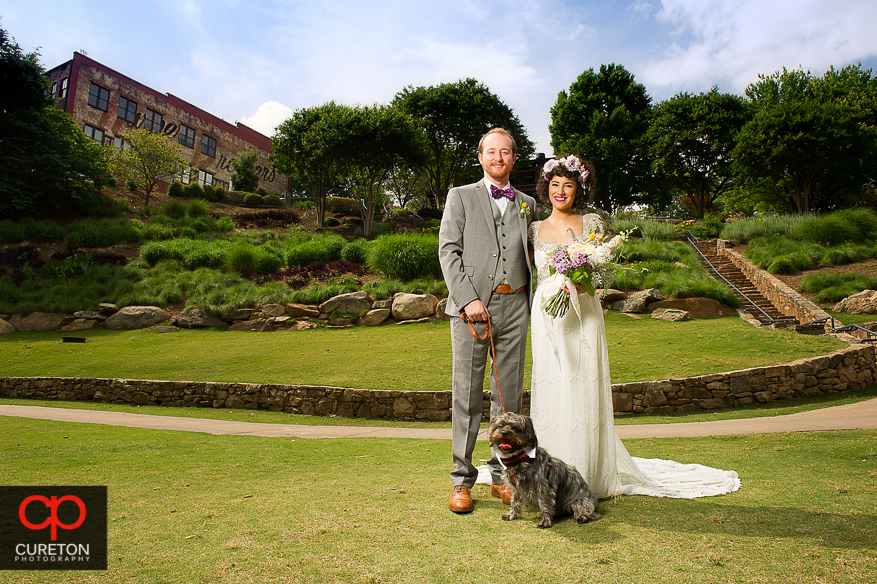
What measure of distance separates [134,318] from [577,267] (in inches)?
648

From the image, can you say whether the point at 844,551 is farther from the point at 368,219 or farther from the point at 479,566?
the point at 368,219

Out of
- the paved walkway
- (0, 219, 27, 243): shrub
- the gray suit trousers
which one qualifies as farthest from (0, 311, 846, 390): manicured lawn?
(0, 219, 27, 243): shrub

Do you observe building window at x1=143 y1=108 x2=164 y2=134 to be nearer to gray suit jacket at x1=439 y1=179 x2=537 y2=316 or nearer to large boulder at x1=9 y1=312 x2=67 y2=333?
large boulder at x1=9 y1=312 x2=67 y2=333

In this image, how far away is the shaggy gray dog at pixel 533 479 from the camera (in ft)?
8.54

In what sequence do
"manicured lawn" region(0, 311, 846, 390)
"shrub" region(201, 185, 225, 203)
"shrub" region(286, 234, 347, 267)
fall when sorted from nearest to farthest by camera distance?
"manicured lawn" region(0, 311, 846, 390), "shrub" region(286, 234, 347, 267), "shrub" region(201, 185, 225, 203)

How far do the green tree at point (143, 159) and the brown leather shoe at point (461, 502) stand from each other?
1184 inches

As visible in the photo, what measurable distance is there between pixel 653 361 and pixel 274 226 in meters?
22.5

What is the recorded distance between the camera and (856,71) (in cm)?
2789

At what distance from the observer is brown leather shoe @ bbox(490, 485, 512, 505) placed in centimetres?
301

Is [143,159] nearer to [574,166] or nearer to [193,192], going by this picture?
[193,192]

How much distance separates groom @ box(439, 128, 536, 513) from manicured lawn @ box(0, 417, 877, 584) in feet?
1.81

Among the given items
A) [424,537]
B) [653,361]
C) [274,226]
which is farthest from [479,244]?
[274,226]

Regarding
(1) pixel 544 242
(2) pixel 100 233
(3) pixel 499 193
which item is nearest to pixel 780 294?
(1) pixel 544 242

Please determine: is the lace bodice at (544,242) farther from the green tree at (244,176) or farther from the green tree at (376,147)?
the green tree at (244,176)
